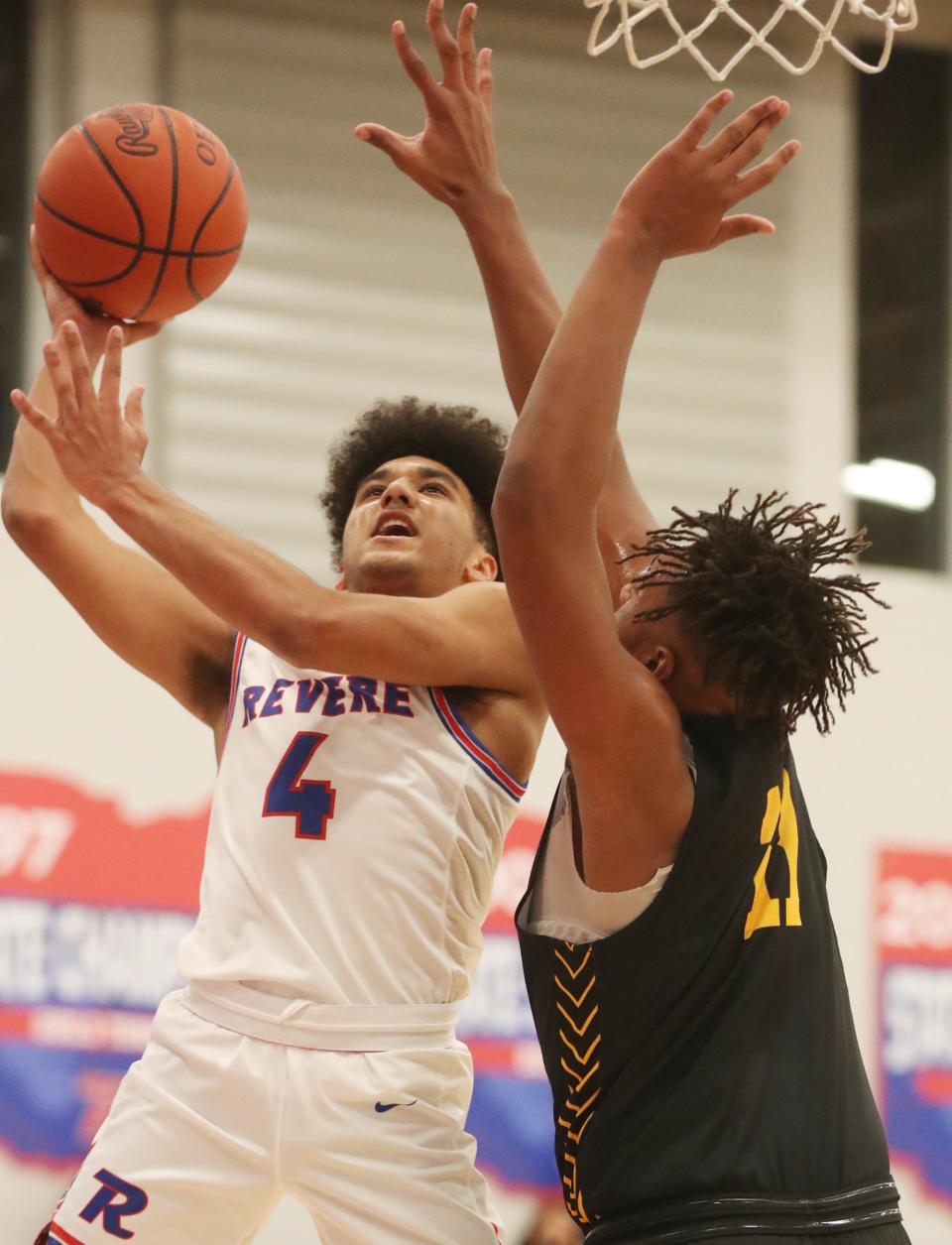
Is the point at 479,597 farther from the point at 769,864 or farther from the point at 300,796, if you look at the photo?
the point at 769,864

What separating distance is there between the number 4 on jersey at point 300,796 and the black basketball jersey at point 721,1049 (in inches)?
31.0

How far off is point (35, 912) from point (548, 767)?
1.99 meters

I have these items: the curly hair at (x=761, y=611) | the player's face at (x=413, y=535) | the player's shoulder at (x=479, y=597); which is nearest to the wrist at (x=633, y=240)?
the curly hair at (x=761, y=611)

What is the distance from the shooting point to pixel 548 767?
22.5 ft

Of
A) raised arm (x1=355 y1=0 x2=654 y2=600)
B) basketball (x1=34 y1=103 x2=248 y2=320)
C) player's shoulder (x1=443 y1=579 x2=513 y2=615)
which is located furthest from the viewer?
basketball (x1=34 y1=103 x2=248 y2=320)

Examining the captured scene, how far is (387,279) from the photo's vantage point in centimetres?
764

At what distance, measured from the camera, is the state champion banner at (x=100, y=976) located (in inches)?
239

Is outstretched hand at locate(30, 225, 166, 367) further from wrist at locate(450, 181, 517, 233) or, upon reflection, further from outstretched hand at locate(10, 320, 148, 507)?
wrist at locate(450, 181, 517, 233)

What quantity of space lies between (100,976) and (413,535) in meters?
3.20

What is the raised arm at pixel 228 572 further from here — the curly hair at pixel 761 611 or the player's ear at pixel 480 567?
the curly hair at pixel 761 611

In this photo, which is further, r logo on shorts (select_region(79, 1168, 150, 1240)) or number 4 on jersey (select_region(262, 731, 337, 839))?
number 4 on jersey (select_region(262, 731, 337, 839))

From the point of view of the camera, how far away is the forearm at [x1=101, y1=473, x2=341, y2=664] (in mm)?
2963

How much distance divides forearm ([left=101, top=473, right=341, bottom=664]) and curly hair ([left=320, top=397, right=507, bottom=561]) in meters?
0.83

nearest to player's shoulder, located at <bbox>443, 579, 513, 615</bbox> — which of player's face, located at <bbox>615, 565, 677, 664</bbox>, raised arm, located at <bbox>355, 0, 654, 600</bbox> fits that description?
raised arm, located at <bbox>355, 0, 654, 600</bbox>
